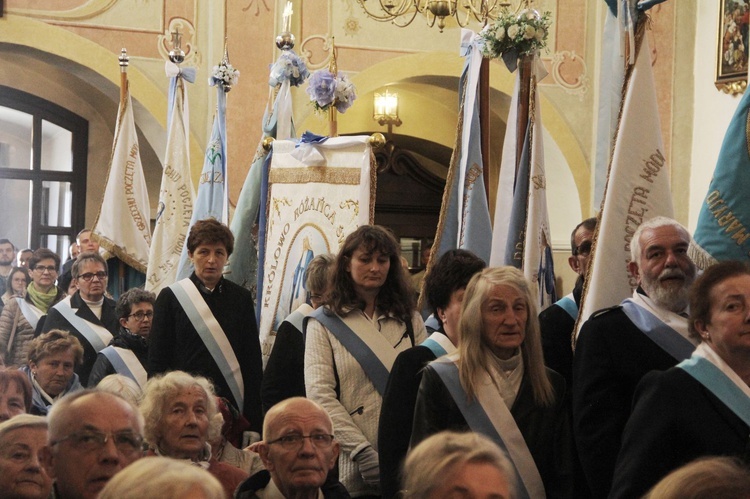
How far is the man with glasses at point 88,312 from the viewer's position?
605 centimetres

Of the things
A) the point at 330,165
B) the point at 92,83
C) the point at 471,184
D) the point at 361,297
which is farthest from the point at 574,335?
the point at 92,83

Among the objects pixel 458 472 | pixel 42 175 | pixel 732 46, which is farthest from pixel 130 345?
pixel 732 46

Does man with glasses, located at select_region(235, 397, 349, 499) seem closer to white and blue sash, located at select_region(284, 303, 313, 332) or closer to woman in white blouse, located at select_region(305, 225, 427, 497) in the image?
woman in white blouse, located at select_region(305, 225, 427, 497)

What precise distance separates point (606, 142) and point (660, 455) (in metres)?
2.60

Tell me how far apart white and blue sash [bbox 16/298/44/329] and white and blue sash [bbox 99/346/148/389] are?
217 cm

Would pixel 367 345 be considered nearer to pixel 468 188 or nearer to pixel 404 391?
pixel 404 391

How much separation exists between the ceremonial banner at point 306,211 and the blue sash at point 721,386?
9.82ft

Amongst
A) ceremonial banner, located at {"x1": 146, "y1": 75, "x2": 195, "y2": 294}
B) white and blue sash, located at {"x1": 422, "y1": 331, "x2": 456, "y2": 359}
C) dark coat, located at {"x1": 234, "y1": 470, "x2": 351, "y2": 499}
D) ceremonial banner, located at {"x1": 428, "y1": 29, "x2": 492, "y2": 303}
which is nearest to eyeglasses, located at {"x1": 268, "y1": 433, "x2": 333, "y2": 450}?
dark coat, located at {"x1": 234, "y1": 470, "x2": 351, "y2": 499}

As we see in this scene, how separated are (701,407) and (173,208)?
5.87 metres

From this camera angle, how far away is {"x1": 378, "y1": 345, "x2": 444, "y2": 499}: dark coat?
3455 mm

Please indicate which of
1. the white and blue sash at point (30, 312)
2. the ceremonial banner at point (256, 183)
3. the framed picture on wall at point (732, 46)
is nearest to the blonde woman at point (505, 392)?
the ceremonial banner at point (256, 183)

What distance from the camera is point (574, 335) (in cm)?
405

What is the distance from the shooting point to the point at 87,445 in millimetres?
2574

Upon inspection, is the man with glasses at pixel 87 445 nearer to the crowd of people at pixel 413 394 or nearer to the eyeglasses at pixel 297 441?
the crowd of people at pixel 413 394
